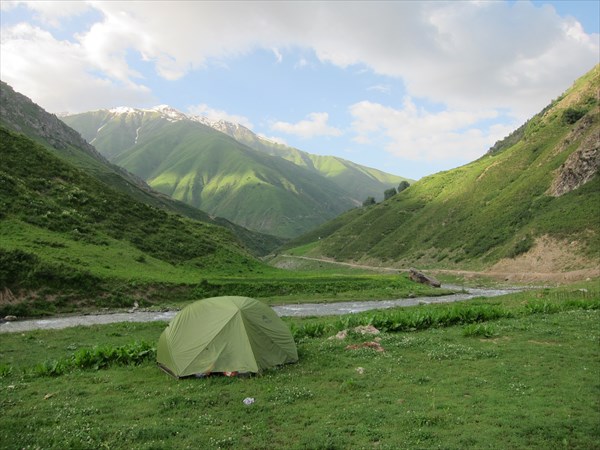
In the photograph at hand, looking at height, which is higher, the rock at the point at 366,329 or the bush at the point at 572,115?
the bush at the point at 572,115

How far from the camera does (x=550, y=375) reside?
17750 millimetres

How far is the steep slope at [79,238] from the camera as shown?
1737 inches

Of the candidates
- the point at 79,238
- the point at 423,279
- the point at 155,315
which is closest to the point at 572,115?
the point at 423,279

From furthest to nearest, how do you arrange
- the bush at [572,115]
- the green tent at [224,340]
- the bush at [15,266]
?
1. the bush at [572,115]
2. the bush at [15,266]
3. the green tent at [224,340]

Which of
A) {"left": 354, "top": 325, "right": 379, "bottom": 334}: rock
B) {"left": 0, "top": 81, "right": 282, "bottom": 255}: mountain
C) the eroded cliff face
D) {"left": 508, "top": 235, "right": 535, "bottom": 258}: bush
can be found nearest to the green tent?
{"left": 354, "top": 325, "right": 379, "bottom": 334}: rock

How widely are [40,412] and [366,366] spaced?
13.7 m

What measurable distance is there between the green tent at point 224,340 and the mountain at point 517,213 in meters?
61.3

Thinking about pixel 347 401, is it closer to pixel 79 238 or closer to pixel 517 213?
pixel 79 238

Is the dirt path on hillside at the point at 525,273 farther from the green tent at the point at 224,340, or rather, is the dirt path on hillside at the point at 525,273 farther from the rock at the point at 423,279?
the green tent at the point at 224,340

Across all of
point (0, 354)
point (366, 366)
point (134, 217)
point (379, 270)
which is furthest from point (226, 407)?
point (379, 270)

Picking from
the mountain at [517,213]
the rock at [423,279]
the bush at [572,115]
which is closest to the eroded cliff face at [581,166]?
the mountain at [517,213]

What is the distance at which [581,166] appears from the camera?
87.7 meters

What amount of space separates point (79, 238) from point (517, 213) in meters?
91.3

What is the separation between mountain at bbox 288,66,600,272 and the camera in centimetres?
7638
